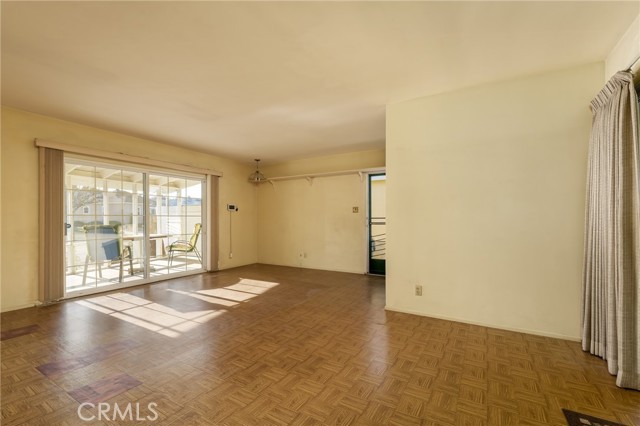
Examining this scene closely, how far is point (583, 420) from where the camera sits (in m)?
1.59

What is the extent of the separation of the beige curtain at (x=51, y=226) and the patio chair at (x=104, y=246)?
438mm

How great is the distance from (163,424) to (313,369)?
105cm

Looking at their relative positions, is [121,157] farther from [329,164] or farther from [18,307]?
[329,164]

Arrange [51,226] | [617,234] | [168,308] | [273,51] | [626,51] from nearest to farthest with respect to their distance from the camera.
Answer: [617,234]
[626,51]
[273,51]
[168,308]
[51,226]

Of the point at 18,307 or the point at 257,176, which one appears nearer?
the point at 18,307

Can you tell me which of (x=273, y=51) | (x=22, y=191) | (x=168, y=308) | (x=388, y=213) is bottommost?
(x=168, y=308)

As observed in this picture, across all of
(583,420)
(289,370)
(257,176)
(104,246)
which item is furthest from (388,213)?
(104,246)

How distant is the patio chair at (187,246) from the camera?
18.7 ft

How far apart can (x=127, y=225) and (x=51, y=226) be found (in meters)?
1.07

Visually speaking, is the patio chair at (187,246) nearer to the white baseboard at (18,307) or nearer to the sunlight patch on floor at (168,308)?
the sunlight patch on floor at (168,308)

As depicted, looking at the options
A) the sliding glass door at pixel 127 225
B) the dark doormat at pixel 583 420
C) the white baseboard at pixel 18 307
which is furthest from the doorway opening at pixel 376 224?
the white baseboard at pixel 18 307

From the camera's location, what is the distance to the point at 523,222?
9.27 feet

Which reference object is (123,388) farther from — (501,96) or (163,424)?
(501,96)

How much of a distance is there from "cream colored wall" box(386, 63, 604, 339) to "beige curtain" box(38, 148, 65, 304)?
4.73 metres
